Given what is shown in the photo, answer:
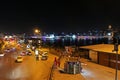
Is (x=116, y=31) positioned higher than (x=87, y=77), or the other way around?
(x=116, y=31)

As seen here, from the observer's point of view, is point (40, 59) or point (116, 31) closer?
point (116, 31)

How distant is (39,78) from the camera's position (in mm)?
38188

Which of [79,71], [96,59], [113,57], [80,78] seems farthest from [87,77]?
[96,59]

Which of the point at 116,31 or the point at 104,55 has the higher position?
the point at 116,31

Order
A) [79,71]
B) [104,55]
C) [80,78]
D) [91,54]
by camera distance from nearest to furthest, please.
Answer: [80,78] < [79,71] < [104,55] < [91,54]

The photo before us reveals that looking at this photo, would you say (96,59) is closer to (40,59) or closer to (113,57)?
(113,57)

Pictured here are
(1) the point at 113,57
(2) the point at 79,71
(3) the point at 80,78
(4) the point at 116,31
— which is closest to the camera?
(4) the point at 116,31

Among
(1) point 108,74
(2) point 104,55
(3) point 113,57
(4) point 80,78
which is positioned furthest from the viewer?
(2) point 104,55

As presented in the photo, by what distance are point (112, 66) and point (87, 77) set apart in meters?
9.82

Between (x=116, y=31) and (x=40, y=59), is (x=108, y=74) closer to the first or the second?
(x=116, y=31)

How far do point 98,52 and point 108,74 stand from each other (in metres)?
13.1

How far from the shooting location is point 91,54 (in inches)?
2178

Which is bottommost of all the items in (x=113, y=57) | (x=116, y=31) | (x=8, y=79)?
(x=8, y=79)

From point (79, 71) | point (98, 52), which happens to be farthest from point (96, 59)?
point (79, 71)
